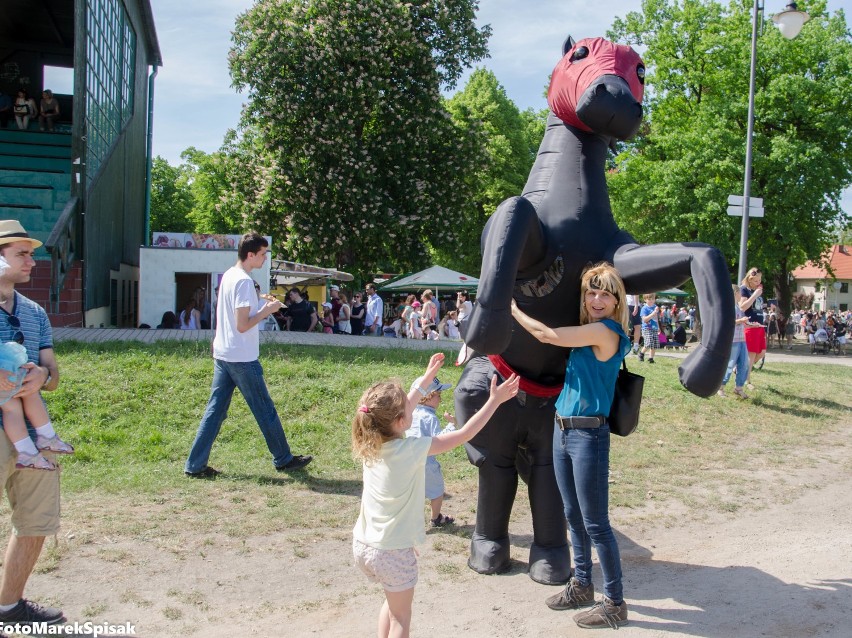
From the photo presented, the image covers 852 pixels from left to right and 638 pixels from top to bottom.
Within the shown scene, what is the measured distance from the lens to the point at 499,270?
3467 millimetres

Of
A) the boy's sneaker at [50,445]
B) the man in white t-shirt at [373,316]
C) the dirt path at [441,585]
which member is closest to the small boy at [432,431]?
the dirt path at [441,585]

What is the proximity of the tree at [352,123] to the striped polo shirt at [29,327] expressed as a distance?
1518cm

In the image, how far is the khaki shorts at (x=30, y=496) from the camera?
3275mm

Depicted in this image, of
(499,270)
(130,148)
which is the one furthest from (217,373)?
(130,148)

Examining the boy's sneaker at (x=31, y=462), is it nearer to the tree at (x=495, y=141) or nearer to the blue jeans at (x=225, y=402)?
the blue jeans at (x=225, y=402)

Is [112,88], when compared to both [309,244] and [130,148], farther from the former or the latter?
[309,244]

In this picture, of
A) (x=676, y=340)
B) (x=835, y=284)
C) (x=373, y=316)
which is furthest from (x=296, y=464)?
(x=835, y=284)

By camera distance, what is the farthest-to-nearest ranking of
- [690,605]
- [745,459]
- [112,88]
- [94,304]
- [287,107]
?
[287,107] < [112,88] < [94,304] < [745,459] < [690,605]

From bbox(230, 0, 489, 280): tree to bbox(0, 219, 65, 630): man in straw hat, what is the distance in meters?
15.2

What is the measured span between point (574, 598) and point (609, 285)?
1.60 m

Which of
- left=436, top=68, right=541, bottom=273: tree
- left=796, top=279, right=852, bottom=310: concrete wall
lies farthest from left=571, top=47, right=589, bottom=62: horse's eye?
left=796, top=279, right=852, bottom=310: concrete wall

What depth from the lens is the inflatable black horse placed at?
11.6 feet

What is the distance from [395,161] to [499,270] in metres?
16.5

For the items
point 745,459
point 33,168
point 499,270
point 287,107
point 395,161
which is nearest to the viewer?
point 499,270
